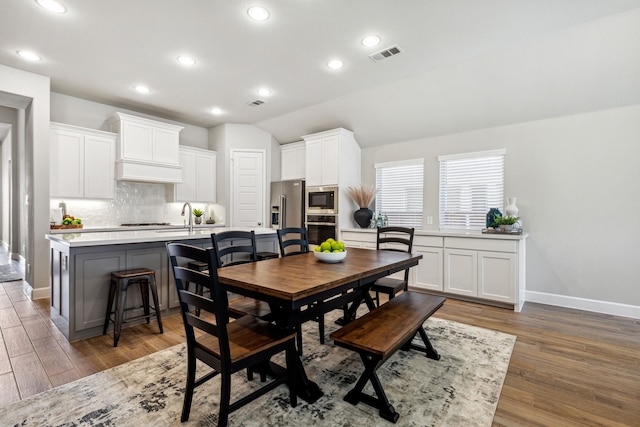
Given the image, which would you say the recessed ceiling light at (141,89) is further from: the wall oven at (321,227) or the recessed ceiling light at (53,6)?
the wall oven at (321,227)

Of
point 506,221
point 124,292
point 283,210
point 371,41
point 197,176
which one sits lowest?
point 124,292

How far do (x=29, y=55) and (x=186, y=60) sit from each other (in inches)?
70.6

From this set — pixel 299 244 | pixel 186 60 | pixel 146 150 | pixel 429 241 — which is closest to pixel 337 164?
pixel 429 241

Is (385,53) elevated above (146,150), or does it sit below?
above

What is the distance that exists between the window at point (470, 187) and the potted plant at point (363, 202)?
1153 mm

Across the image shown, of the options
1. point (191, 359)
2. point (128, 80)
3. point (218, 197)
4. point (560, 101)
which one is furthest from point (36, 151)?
point (560, 101)

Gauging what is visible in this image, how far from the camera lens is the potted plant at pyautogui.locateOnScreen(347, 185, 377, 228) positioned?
5.29 m

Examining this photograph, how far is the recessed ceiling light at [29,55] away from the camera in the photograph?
3.53 m

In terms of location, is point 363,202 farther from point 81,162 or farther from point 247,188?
point 81,162

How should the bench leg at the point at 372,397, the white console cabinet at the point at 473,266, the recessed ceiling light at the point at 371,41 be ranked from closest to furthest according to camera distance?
the bench leg at the point at 372,397 < the recessed ceiling light at the point at 371,41 < the white console cabinet at the point at 473,266

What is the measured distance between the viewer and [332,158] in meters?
5.39

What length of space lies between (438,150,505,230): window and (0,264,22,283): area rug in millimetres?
7097

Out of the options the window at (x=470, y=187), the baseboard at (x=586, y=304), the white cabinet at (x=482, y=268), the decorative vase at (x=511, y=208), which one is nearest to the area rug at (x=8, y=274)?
the white cabinet at (x=482, y=268)

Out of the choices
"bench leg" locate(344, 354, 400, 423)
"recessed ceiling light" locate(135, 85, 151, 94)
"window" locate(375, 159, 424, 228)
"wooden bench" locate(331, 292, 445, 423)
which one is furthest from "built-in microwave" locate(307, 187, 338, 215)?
"bench leg" locate(344, 354, 400, 423)
